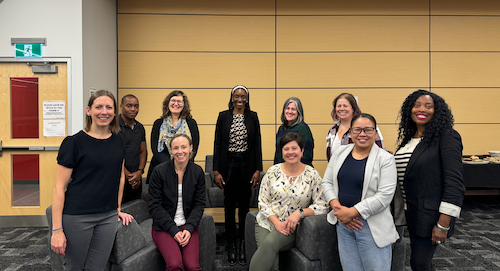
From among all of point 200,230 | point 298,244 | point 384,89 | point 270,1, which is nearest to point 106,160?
point 200,230

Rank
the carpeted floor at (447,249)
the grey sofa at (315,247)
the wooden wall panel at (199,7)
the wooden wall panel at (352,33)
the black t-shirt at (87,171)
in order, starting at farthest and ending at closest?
the wooden wall panel at (352,33)
the wooden wall panel at (199,7)
the carpeted floor at (447,249)
the grey sofa at (315,247)
the black t-shirt at (87,171)

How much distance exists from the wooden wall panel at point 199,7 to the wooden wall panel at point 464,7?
2758 millimetres

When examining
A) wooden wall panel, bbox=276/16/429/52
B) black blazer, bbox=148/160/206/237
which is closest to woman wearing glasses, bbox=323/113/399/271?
black blazer, bbox=148/160/206/237

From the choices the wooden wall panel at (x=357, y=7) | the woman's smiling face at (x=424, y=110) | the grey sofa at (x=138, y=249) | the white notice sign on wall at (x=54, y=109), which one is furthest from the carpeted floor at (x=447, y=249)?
the wooden wall panel at (x=357, y=7)

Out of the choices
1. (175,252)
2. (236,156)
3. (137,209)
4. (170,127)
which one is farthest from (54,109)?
(175,252)

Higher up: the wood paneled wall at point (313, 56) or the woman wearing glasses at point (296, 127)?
the wood paneled wall at point (313, 56)

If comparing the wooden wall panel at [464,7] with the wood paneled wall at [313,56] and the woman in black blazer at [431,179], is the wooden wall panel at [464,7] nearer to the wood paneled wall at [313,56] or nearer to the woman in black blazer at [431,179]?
the wood paneled wall at [313,56]

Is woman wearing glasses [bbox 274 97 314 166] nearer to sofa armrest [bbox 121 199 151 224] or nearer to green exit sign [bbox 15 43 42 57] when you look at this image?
sofa armrest [bbox 121 199 151 224]

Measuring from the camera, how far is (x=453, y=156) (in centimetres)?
159

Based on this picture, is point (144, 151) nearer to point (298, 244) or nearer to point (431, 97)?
point (298, 244)

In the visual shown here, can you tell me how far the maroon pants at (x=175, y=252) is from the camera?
1857 mm

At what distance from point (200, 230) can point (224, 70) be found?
303cm

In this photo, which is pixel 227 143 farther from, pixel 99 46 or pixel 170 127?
pixel 99 46

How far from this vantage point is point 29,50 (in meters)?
3.58
